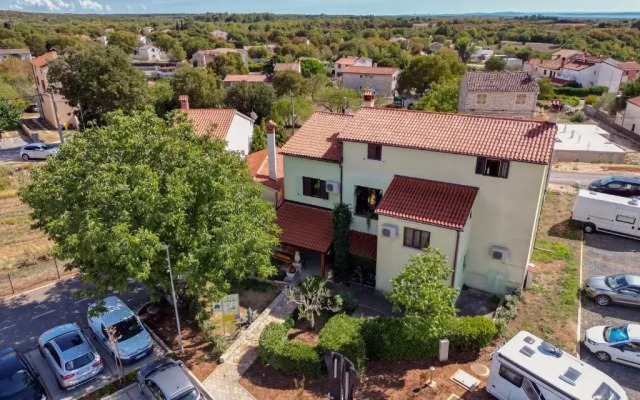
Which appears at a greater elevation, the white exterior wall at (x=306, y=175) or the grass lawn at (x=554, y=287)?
the white exterior wall at (x=306, y=175)

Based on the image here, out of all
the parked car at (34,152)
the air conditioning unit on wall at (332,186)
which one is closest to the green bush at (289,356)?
the air conditioning unit on wall at (332,186)

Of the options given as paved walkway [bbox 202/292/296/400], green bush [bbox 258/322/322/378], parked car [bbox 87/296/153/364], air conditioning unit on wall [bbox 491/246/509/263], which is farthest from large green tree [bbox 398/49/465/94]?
parked car [bbox 87/296/153/364]

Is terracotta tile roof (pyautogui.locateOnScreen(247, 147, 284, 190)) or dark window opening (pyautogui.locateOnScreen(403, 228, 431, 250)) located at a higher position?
terracotta tile roof (pyautogui.locateOnScreen(247, 147, 284, 190))

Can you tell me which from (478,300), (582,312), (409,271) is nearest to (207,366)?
(409,271)

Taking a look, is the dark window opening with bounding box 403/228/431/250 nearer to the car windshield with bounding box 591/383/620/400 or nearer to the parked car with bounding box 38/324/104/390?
the car windshield with bounding box 591/383/620/400

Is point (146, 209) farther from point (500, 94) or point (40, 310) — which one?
point (500, 94)

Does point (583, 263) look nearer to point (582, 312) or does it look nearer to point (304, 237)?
point (582, 312)

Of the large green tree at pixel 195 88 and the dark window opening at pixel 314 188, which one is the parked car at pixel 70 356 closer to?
the dark window opening at pixel 314 188
